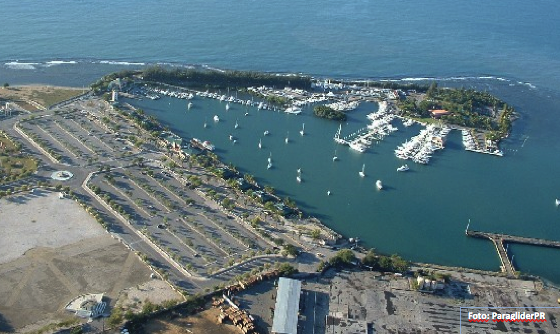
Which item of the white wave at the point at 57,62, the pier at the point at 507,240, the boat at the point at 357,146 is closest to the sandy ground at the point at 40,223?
the boat at the point at 357,146

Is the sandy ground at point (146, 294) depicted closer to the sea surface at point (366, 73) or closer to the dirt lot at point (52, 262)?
the dirt lot at point (52, 262)

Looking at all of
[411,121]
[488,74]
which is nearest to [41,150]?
[411,121]

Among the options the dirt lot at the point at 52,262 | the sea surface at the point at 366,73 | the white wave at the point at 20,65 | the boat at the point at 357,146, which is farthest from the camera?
the white wave at the point at 20,65

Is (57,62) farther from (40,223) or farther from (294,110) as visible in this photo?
(40,223)

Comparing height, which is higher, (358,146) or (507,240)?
(358,146)

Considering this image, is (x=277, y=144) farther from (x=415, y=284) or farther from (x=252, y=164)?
(x=415, y=284)

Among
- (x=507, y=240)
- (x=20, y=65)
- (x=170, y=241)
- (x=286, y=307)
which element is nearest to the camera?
(x=286, y=307)

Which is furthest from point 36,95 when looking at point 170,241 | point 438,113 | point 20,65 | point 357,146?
point 438,113
